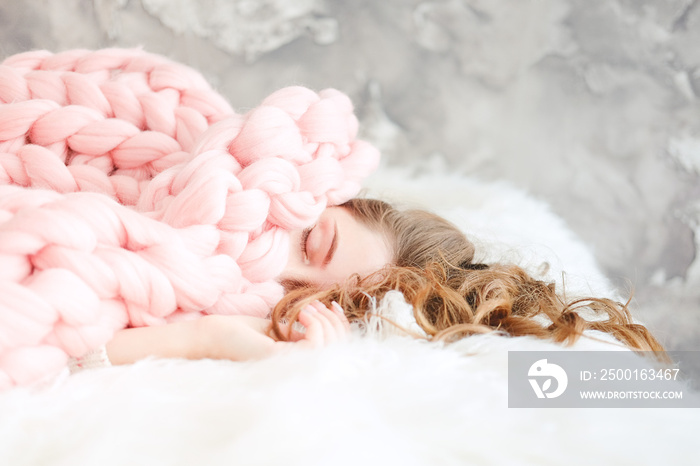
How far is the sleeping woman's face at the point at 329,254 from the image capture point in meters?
0.93

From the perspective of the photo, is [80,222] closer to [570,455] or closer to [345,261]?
[345,261]

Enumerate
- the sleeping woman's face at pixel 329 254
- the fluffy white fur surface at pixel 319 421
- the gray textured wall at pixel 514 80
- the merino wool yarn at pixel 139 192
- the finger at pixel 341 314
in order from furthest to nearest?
the gray textured wall at pixel 514 80, the sleeping woman's face at pixel 329 254, the finger at pixel 341 314, the merino wool yarn at pixel 139 192, the fluffy white fur surface at pixel 319 421

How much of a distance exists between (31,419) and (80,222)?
0.73 ft

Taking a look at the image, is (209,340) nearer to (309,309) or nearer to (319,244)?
(309,309)

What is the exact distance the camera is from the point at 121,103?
3.25 feet

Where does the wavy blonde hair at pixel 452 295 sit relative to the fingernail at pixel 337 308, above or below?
above

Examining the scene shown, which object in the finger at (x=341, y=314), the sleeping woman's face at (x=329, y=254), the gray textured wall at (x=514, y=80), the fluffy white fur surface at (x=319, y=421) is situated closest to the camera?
the fluffy white fur surface at (x=319, y=421)

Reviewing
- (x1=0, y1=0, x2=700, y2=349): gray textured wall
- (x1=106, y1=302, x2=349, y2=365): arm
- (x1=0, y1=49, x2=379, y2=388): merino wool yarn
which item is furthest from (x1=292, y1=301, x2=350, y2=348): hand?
(x1=0, y1=0, x2=700, y2=349): gray textured wall

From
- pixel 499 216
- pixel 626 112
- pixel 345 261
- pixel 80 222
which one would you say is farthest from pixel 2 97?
pixel 626 112

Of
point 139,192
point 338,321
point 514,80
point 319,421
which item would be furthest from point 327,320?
point 514,80

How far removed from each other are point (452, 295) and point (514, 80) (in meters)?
0.86

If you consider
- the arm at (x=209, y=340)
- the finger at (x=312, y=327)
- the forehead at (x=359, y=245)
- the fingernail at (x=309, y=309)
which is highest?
the forehead at (x=359, y=245)

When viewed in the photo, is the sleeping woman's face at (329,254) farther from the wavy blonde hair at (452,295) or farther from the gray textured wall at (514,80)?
the gray textured wall at (514,80)

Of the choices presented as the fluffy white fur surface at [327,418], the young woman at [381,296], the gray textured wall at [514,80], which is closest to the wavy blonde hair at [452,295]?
the young woman at [381,296]
